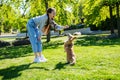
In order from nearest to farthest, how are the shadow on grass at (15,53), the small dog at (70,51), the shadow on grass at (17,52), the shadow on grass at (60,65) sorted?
1. the shadow on grass at (60,65)
2. the small dog at (70,51)
3. the shadow on grass at (15,53)
4. the shadow on grass at (17,52)

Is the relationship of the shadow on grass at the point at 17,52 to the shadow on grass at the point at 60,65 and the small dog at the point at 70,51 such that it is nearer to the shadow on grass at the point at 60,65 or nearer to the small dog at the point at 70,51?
the shadow on grass at the point at 60,65

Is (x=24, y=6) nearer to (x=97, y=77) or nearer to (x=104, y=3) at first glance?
(x=104, y=3)

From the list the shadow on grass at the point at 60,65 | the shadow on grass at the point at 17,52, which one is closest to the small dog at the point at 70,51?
the shadow on grass at the point at 60,65

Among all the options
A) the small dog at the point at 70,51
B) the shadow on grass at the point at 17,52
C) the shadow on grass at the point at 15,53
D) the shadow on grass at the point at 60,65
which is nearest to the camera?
the shadow on grass at the point at 60,65

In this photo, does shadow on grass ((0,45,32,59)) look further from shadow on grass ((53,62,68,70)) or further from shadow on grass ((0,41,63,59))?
shadow on grass ((53,62,68,70))

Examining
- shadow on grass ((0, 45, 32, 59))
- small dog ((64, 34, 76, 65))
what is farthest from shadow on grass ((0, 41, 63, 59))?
small dog ((64, 34, 76, 65))

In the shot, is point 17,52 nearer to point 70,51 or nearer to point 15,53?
point 15,53

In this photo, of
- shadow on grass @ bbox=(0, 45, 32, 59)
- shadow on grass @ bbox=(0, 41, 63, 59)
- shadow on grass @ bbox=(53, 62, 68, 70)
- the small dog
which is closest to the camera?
shadow on grass @ bbox=(53, 62, 68, 70)

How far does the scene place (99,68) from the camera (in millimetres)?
8289

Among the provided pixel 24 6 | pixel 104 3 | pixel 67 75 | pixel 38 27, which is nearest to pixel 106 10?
pixel 104 3

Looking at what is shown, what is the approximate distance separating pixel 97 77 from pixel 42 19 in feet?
10.4

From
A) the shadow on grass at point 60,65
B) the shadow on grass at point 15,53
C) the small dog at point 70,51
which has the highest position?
the small dog at point 70,51

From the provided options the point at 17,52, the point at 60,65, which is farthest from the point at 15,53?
the point at 60,65

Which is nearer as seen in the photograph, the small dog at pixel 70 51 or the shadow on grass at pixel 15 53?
the small dog at pixel 70 51
